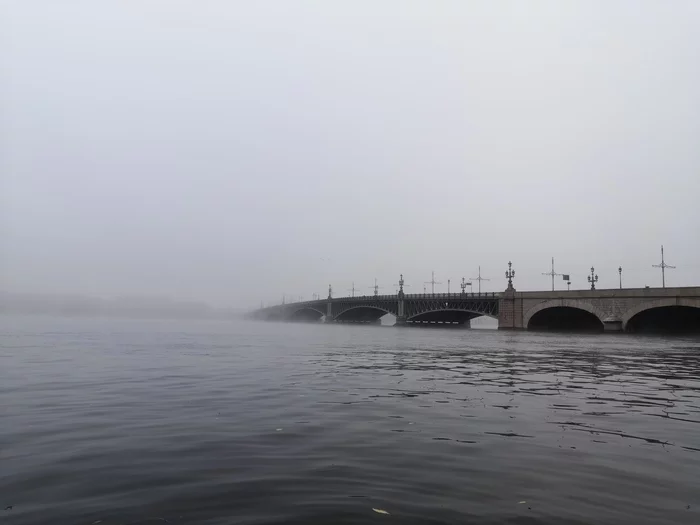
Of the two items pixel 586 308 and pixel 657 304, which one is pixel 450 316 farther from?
pixel 657 304

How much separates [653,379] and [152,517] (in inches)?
984

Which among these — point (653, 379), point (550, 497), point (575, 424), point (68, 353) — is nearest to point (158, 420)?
point (550, 497)

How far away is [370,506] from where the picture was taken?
308 inches

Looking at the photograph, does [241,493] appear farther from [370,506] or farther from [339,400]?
[339,400]

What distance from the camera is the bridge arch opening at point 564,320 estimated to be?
110375mm

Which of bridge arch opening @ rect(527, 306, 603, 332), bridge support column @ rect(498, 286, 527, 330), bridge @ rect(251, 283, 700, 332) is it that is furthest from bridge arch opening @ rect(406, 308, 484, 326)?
bridge support column @ rect(498, 286, 527, 330)

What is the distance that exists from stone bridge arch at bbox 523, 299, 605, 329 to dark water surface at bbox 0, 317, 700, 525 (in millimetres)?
77294

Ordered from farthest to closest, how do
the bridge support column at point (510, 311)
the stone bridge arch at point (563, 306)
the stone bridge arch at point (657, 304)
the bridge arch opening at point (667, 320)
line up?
the bridge support column at point (510, 311) → the bridge arch opening at point (667, 320) → the stone bridge arch at point (563, 306) → the stone bridge arch at point (657, 304)

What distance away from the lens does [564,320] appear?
120 m

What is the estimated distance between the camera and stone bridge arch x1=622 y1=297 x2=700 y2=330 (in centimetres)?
8188

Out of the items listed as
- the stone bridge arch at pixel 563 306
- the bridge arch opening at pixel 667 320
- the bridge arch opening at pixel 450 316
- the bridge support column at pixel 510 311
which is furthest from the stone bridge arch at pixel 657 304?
the bridge arch opening at pixel 450 316

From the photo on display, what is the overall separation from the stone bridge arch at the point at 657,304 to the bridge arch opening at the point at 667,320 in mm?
3434

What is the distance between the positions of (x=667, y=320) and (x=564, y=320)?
20.3 m

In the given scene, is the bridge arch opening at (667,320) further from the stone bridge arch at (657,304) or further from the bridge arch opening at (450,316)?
the bridge arch opening at (450,316)
